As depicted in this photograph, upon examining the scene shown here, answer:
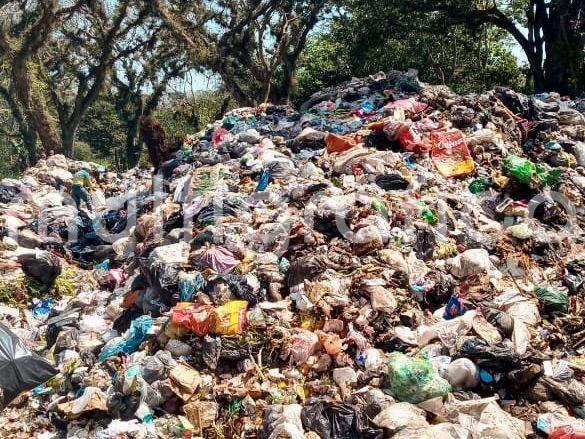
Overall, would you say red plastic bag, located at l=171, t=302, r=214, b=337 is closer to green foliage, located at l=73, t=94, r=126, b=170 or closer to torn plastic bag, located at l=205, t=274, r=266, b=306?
torn plastic bag, located at l=205, t=274, r=266, b=306

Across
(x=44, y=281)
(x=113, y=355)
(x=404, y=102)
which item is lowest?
(x=113, y=355)

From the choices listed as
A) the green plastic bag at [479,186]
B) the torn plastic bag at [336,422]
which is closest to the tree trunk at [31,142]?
the green plastic bag at [479,186]

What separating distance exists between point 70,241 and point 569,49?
11.0 m

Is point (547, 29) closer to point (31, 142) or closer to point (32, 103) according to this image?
point (32, 103)

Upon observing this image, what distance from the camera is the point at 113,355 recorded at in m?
4.24

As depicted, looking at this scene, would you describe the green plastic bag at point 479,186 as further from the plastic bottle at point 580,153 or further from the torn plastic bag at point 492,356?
the torn plastic bag at point 492,356

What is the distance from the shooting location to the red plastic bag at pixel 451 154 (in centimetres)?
638

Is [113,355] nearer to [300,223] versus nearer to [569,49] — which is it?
[300,223]

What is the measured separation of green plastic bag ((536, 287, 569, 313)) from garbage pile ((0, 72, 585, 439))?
0.05 feet

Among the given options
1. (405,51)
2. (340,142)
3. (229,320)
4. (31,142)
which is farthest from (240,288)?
(31,142)

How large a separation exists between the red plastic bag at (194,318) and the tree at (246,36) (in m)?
11.7

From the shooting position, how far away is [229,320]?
3.93 m

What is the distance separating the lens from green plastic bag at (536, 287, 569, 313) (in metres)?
4.46

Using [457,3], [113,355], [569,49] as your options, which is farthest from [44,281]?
[569,49]
